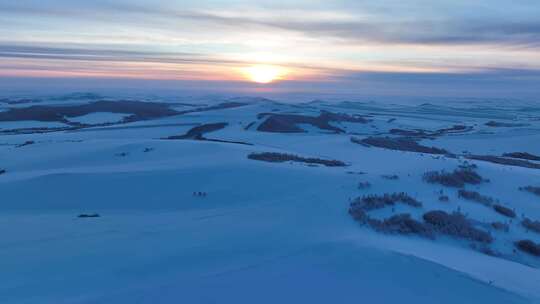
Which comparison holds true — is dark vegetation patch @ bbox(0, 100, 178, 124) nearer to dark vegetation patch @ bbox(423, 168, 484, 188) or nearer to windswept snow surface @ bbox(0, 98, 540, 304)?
windswept snow surface @ bbox(0, 98, 540, 304)

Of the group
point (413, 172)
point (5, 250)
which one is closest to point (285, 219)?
point (5, 250)

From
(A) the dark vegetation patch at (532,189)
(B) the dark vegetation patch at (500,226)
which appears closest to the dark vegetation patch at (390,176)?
(A) the dark vegetation patch at (532,189)

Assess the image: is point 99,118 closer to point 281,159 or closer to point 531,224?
point 281,159

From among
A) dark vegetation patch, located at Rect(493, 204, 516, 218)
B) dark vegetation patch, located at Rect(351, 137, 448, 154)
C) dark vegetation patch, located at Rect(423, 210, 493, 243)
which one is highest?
dark vegetation patch, located at Rect(423, 210, 493, 243)

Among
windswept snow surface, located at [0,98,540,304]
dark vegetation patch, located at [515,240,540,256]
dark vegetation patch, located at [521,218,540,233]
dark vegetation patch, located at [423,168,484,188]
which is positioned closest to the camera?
windswept snow surface, located at [0,98,540,304]

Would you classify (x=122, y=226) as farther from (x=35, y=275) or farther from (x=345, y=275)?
(x=345, y=275)

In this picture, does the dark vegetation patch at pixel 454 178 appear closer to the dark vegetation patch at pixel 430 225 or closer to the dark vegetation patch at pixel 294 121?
the dark vegetation patch at pixel 430 225

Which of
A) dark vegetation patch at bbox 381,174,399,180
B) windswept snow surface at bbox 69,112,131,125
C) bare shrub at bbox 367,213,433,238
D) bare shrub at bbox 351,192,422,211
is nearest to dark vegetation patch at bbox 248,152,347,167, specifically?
dark vegetation patch at bbox 381,174,399,180
